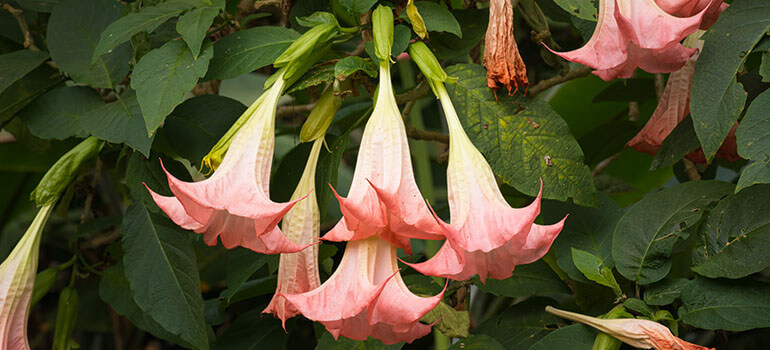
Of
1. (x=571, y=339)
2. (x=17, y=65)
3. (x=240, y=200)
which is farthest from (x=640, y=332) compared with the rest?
(x=17, y=65)

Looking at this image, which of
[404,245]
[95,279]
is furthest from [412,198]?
[95,279]

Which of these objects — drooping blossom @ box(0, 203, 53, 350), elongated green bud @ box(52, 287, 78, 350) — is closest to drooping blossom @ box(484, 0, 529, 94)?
drooping blossom @ box(0, 203, 53, 350)

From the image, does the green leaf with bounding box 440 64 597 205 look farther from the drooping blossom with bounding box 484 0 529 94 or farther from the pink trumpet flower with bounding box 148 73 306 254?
the pink trumpet flower with bounding box 148 73 306 254

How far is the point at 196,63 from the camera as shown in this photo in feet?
2.02

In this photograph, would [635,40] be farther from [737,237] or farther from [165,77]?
[165,77]

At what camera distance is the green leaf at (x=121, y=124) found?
64cm

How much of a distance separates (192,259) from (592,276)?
44 cm

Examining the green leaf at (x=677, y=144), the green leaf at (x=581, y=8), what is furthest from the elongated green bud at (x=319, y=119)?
the green leaf at (x=677, y=144)

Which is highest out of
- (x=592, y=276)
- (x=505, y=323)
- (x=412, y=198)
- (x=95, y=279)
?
(x=412, y=198)

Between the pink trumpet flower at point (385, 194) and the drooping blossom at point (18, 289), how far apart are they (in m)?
0.38

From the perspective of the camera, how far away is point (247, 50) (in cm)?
67

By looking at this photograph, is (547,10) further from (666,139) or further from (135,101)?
(135,101)

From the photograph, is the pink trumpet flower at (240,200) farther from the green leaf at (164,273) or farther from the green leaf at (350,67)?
the green leaf at (164,273)

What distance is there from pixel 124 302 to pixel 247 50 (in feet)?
1.43
